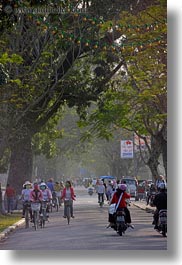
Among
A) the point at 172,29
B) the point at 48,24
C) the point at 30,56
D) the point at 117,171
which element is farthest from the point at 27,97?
the point at 117,171

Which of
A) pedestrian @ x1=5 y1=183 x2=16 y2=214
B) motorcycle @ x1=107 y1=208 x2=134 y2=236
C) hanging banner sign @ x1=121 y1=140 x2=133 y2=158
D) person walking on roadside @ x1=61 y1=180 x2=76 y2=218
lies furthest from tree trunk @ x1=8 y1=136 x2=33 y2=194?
motorcycle @ x1=107 y1=208 x2=134 y2=236

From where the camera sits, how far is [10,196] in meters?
42.3

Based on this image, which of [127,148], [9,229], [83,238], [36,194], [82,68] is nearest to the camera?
[83,238]

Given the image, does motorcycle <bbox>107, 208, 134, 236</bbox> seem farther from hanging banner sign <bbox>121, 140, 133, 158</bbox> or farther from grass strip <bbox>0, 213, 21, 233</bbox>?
hanging banner sign <bbox>121, 140, 133, 158</bbox>

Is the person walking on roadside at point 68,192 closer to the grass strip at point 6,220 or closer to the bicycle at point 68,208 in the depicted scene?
the bicycle at point 68,208

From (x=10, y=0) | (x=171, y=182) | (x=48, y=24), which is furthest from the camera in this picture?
→ (x=48, y=24)

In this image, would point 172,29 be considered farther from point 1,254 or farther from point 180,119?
point 1,254

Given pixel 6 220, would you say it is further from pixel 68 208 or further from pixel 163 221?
pixel 163 221

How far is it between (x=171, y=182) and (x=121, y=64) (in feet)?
56.9

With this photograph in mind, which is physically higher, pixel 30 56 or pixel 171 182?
pixel 30 56

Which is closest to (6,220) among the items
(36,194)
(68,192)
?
(68,192)

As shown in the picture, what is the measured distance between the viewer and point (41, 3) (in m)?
17.7

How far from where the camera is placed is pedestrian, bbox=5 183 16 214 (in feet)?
138

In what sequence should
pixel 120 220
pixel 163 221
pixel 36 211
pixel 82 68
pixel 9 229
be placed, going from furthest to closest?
pixel 82 68 → pixel 36 211 → pixel 9 229 → pixel 120 220 → pixel 163 221
